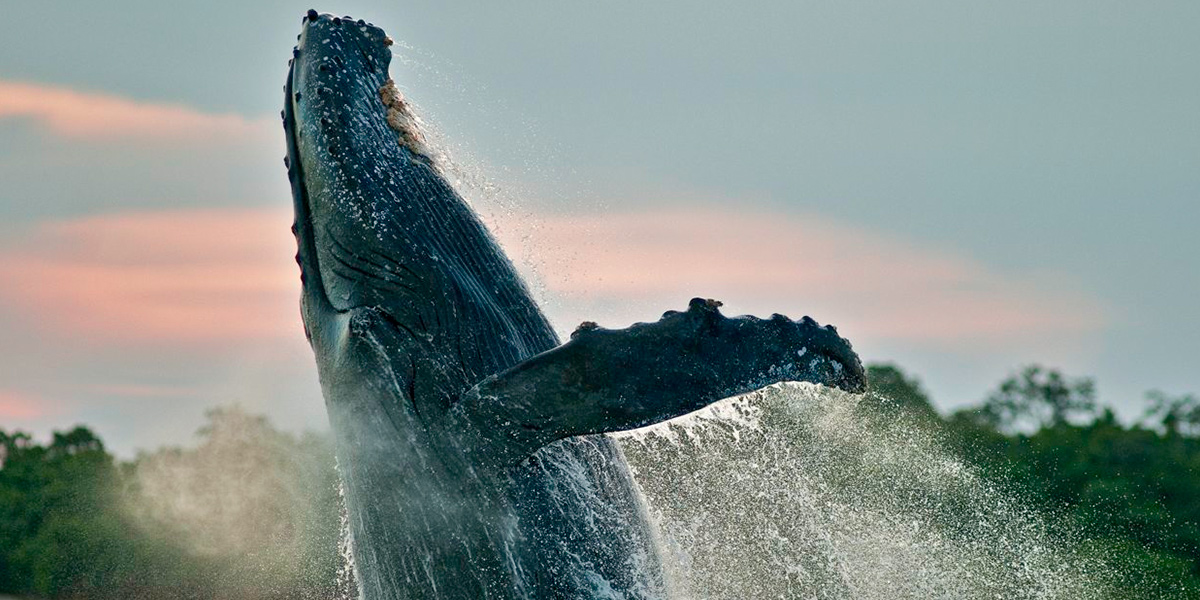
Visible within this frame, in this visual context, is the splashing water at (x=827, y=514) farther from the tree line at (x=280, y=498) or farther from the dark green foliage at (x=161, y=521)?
the dark green foliage at (x=161, y=521)

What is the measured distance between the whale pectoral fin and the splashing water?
564mm

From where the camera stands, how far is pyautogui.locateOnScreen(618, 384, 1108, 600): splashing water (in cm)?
730

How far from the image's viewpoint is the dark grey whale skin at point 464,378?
573 centimetres

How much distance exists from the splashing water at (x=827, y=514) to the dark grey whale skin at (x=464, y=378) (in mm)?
545

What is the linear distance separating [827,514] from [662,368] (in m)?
9.02

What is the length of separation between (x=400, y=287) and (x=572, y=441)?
3.70ft

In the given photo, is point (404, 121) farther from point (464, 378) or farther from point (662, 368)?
point (662, 368)

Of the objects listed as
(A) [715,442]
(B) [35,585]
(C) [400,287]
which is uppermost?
(B) [35,585]

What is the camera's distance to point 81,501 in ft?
96.0

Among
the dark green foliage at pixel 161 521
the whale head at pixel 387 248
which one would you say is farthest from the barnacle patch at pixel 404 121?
the dark green foliage at pixel 161 521

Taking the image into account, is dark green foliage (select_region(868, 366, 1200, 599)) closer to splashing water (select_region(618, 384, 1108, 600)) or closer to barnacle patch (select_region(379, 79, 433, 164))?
splashing water (select_region(618, 384, 1108, 600))

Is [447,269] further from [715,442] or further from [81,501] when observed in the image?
[81,501]

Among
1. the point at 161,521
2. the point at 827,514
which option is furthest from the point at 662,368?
the point at 161,521

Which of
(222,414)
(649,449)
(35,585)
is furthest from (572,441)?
(35,585)
